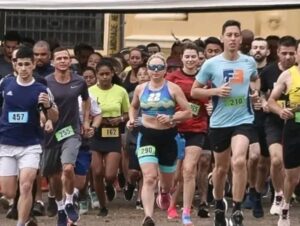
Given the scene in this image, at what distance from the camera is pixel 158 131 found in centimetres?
1262

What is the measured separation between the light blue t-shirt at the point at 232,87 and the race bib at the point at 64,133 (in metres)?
1.58

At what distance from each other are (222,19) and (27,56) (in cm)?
1117

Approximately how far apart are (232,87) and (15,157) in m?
2.35

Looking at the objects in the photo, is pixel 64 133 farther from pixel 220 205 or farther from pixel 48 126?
pixel 220 205

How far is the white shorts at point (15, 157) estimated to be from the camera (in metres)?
12.1

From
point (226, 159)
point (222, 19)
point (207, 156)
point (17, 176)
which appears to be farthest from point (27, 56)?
point (222, 19)

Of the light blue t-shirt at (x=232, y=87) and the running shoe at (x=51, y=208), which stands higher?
the light blue t-shirt at (x=232, y=87)

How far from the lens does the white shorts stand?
12055 mm

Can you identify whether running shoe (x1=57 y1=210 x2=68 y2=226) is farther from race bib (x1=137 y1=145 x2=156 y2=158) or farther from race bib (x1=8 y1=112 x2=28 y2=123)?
race bib (x1=8 y1=112 x2=28 y2=123)

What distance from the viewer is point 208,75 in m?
12.7

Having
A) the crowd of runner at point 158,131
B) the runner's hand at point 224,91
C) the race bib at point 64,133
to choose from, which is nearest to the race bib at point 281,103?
the crowd of runner at point 158,131

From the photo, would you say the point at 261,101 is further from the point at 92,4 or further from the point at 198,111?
the point at 92,4

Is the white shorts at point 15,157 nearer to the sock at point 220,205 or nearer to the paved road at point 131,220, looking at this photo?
the paved road at point 131,220

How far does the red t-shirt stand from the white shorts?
2.07 metres
